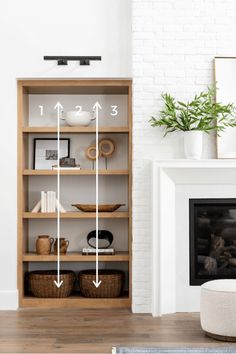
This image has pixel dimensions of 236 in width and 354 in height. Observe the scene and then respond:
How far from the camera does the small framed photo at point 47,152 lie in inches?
217

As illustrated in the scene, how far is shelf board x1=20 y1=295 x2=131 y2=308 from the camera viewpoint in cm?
518

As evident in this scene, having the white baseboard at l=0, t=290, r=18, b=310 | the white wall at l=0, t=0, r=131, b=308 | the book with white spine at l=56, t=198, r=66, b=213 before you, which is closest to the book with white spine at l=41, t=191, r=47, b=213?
the book with white spine at l=56, t=198, r=66, b=213

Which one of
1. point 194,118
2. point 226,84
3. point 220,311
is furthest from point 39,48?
point 220,311

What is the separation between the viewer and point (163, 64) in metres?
5.05

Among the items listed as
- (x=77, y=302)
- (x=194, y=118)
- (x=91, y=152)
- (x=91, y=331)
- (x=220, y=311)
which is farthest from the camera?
(x=91, y=152)

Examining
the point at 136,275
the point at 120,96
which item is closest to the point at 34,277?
the point at 136,275

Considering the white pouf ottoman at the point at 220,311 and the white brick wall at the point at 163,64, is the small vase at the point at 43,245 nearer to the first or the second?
the white brick wall at the point at 163,64

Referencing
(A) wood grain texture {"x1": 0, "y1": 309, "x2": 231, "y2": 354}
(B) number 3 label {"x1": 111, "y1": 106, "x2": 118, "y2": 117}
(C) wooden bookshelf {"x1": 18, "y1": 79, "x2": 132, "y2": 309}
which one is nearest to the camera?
(A) wood grain texture {"x1": 0, "y1": 309, "x2": 231, "y2": 354}

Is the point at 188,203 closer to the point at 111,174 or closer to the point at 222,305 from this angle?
the point at 111,174

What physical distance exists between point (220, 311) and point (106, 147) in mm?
2057

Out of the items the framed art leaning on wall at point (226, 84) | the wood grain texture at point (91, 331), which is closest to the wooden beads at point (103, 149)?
the framed art leaning on wall at point (226, 84)

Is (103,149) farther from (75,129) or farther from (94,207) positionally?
(94,207)

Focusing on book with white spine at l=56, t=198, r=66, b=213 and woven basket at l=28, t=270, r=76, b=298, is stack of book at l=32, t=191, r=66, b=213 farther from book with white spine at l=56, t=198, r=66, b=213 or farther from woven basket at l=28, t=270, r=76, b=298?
woven basket at l=28, t=270, r=76, b=298

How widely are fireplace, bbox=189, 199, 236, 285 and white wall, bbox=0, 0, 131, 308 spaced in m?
1.32
